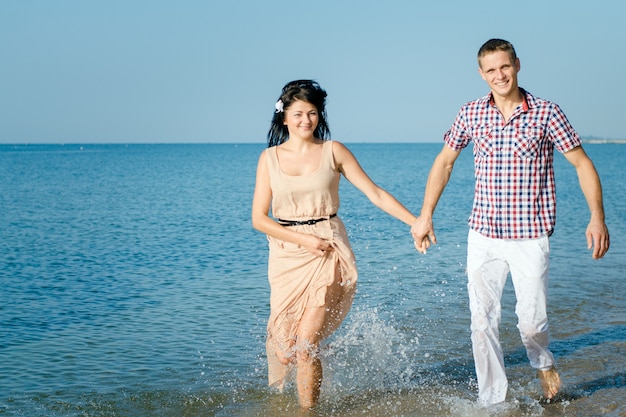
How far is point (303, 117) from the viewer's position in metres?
5.66

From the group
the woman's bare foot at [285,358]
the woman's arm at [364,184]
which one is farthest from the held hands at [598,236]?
the woman's bare foot at [285,358]

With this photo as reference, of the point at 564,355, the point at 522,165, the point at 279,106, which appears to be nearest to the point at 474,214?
the point at 522,165

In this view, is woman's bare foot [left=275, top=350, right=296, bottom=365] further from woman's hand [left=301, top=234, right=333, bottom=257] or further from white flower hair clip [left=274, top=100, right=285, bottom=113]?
white flower hair clip [left=274, top=100, right=285, bottom=113]

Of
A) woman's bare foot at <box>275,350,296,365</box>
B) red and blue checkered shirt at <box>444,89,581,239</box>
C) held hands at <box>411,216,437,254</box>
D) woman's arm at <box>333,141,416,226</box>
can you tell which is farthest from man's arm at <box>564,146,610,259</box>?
woman's bare foot at <box>275,350,296,365</box>

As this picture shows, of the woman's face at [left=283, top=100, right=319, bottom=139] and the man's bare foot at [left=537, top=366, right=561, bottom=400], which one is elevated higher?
the woman's face at [left=283, top=100, right=319, bottom=139]

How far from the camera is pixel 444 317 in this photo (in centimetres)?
933

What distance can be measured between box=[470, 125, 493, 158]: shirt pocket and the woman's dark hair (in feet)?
3.66

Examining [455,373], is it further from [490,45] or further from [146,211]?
[146,211]

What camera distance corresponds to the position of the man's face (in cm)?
515

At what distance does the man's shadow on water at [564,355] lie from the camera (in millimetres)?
6266

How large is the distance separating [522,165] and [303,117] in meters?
1.53

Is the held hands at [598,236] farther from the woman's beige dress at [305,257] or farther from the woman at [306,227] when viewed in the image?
the woman's beige dress at [305,257]

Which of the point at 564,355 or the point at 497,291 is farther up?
the point at 497,291

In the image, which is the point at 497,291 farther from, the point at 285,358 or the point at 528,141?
the point at 285,358
